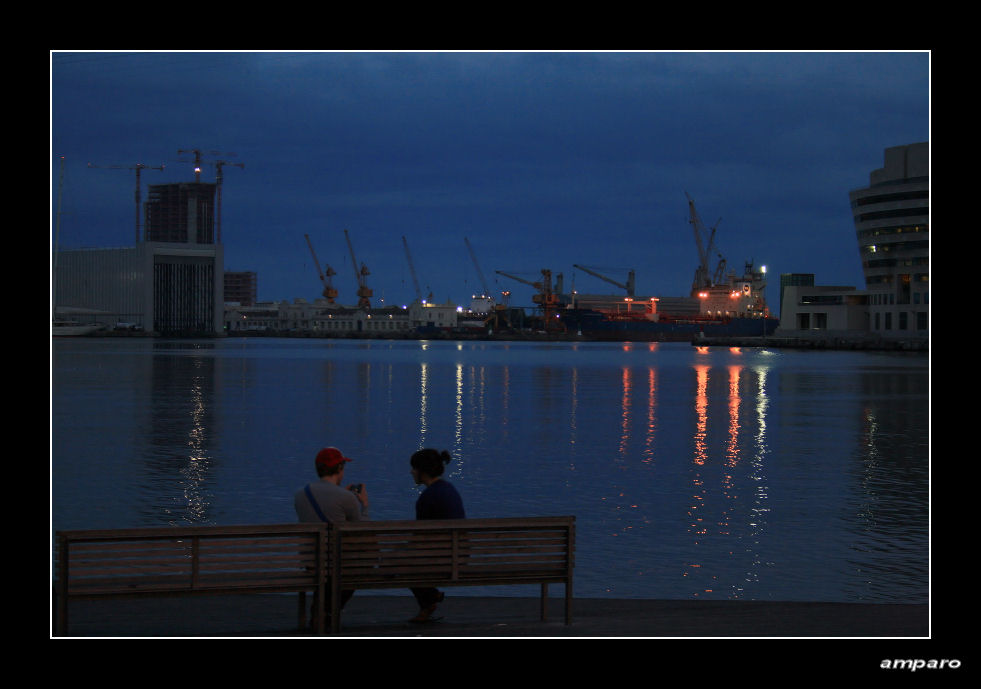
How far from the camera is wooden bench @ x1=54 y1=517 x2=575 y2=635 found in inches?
308

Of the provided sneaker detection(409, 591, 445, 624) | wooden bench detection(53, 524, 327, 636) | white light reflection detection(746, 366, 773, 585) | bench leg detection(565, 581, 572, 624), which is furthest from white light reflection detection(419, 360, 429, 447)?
wooden bench detection(53, 524, 327, 636)

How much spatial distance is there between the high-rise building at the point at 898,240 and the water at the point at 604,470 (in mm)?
101560

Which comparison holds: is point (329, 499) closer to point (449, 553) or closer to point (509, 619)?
point (449, 553)

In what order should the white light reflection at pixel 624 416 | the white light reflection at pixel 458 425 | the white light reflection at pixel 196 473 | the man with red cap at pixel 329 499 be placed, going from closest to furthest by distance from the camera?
the man with red cap at pixel 329 499 → the white light reflection at pixel 196 473 → the white light reflection at pixel 458 425 → the white light reflection at pixel 624 416

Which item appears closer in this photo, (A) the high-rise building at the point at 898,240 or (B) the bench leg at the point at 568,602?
(B) the bench leg at the point at 568,602

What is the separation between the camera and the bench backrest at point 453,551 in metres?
8.10

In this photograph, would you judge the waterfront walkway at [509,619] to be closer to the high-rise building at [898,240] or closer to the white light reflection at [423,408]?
the white light reflection at [423,408]

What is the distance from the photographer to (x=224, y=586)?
7.93 m

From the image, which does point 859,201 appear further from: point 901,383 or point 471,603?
point 471,603

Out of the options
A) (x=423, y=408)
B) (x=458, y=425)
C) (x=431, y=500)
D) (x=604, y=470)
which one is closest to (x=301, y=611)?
(x=431, y=500)

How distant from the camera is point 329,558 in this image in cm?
816

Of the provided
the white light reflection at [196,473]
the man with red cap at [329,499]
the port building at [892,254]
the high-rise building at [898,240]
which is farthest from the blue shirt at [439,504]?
the high-rise building at [898,240]

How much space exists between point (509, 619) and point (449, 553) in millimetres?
1048
